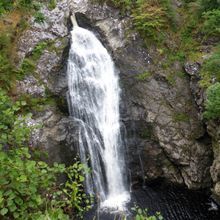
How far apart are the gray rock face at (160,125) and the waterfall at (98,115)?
0.45 meters

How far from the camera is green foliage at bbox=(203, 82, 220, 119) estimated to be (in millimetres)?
10258

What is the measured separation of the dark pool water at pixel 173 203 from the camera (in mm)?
10982

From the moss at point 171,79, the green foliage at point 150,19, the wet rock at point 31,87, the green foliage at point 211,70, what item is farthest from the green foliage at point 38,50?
the green foliage at point 211,70

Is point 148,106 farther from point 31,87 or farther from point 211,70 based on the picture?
point 31,87

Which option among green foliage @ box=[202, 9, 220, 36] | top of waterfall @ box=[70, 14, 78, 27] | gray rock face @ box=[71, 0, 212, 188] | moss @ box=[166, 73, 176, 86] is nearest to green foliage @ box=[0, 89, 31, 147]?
gray rock face @ box=[71, 0, 212, 188]

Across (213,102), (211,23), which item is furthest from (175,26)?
A: (213,102)

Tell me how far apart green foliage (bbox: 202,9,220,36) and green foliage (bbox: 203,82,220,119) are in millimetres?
3214

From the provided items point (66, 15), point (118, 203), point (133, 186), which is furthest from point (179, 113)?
point (66, 15)

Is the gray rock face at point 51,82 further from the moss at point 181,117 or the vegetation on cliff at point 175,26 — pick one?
the moss at point 181,117

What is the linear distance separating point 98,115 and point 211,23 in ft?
19.2

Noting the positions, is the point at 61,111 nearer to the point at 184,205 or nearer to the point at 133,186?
the point at 133,186

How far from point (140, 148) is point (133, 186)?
4.98ft

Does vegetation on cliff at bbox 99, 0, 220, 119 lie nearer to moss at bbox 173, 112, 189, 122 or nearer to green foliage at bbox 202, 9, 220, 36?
green foliage at bbox 202, 9, 220, 36

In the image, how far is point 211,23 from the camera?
12875 millimetres
